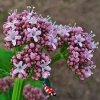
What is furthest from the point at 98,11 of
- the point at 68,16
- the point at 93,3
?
the point at 68,16

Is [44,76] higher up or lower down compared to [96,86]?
lower down

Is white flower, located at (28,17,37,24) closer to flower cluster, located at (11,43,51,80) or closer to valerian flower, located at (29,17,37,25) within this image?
valerian flower, located at (29,17,37,25)

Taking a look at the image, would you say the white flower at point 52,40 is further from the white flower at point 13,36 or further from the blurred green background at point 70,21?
the blurred green background at point 70,21

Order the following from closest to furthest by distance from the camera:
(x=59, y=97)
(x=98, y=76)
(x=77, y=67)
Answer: (x=77, y=67) → (x=59, y=97) → (x=98, y=76)

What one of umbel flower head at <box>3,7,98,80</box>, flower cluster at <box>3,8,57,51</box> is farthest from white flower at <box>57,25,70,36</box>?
flower cluster at <box>3,8,57,51</box>

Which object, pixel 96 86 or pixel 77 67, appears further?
pixel 96 86

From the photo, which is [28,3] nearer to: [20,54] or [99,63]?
[99,63]

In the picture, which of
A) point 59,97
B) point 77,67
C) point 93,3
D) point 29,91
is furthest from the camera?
point 93,3
